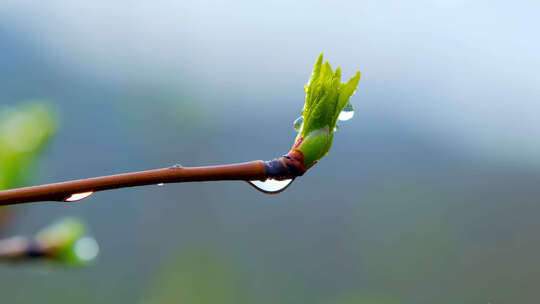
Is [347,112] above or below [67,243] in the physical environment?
above

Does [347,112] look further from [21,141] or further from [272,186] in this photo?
[21,141]

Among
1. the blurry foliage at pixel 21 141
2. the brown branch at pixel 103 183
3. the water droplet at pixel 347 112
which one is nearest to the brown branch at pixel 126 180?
the brown branch at pixel 103 183

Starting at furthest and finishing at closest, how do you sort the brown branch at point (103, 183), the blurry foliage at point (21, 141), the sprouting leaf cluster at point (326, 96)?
the blurry foliage at point (21, 141) → the sprouting leaf cluster at point (326, 96) → the brown branch at point (103, 183)

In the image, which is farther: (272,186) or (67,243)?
(67,243)

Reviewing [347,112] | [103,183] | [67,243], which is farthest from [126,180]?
[67,243]

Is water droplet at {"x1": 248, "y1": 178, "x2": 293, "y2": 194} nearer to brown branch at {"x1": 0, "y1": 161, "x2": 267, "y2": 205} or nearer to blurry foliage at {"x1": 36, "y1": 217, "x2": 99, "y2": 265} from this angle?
brown branch at {"x1": 0, "y1": 161, "x2": 267, "y2": 205}

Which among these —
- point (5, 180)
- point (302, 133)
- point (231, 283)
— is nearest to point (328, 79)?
point (302, 133)

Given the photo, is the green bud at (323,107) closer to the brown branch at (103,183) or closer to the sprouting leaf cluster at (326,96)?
the sprouting leaf cluster at (326,96)

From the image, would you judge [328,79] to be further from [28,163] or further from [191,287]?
[191,287]
